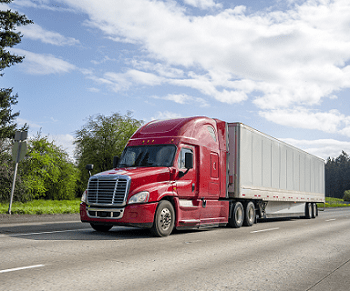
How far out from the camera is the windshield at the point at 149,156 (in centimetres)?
1136

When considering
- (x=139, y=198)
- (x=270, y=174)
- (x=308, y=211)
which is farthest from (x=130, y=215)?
(x=308, y=211)

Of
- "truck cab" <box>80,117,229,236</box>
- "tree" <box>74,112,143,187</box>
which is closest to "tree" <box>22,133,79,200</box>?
"tree" <box>74,112,143,187</box>

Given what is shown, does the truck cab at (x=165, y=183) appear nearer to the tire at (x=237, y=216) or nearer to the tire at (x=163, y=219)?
the tire at (x=163, y=219)

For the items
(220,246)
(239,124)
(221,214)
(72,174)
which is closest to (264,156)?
(239,124)

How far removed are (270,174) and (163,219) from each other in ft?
28.9

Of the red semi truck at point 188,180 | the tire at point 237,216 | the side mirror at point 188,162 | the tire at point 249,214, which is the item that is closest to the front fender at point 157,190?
the red semi truck at point 188,180

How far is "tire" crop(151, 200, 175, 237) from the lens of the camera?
10367 millimetres

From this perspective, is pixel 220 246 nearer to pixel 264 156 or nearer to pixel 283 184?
pixel 264 156

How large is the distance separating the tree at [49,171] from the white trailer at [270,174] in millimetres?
31777

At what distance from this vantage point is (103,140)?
5091 centimetres

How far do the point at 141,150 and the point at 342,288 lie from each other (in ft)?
24.4

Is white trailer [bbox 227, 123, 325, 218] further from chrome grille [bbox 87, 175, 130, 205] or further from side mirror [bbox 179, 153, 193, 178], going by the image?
chrome grille [bbox 87, 175, 130, 205]

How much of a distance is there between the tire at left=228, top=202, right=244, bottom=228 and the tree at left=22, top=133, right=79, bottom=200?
34685mm

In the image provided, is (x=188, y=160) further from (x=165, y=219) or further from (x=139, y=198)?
(x=139, y=198)
